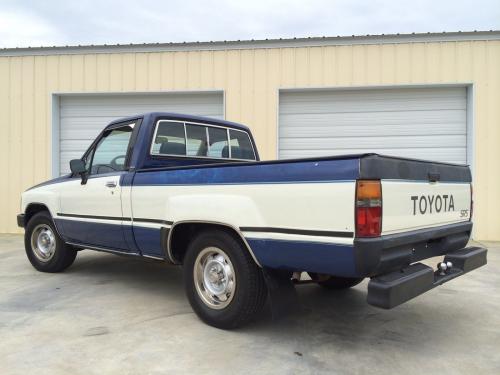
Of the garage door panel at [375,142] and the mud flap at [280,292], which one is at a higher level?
the garage door panel at [375,142]

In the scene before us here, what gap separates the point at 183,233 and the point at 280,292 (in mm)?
1129

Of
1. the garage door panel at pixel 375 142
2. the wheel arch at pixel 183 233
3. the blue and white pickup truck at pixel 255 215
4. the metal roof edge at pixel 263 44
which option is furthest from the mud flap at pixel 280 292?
the metal roof edge at pixel 263 44

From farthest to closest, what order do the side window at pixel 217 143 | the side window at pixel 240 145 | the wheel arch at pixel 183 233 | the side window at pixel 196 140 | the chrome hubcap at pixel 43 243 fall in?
1. the chrome hubcap at pixel 43 243
2. the side window at pixel 240 145
3. the side window at pixel 217 143
4. the side window at pixel 196 140
5. the wheel arch at pixel 183 233

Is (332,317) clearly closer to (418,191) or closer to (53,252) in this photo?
(418,191)

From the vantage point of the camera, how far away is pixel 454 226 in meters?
3.82

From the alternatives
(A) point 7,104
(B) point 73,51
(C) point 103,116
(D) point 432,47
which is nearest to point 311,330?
(D) point 432,47

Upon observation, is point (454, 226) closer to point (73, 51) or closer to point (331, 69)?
point (331, 69)

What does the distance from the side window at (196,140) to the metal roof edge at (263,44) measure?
496cm

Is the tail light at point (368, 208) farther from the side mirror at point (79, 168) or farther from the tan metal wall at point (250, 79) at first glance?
the tan metal wall at point (250, 79)

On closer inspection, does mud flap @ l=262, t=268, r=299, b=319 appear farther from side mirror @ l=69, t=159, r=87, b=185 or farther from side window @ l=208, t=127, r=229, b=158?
side mirror @ l=69, t=159, r=87, b=185

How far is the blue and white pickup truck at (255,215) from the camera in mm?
2867

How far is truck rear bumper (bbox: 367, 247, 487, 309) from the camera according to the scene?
110 inches

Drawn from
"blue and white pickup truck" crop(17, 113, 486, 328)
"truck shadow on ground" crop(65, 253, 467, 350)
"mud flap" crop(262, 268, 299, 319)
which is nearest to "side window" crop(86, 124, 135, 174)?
"blue and white pickup truck" crop(17, 113, 486, 328)

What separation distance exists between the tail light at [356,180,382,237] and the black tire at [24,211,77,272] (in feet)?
14.0
